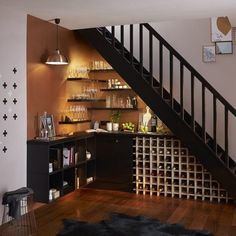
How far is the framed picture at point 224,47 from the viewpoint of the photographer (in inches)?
212

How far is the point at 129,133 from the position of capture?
17.8 ft

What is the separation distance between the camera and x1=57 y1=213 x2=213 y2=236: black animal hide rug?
3631 mm

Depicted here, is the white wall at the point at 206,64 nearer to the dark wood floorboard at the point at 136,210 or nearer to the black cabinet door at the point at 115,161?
the dark wood floorboard at the point at 136,210

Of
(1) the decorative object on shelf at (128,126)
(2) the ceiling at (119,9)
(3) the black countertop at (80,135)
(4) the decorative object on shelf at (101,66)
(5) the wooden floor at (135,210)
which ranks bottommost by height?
(5) the wooden floor at (135,210)

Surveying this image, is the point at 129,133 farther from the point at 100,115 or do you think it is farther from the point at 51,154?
the point at 51,154

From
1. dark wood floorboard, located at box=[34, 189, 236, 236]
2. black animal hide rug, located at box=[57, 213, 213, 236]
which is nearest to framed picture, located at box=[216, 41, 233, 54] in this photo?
dark wood floorboard, located at box=[34, 189, 236, 236]

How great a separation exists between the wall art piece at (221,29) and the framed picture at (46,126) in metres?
2.86

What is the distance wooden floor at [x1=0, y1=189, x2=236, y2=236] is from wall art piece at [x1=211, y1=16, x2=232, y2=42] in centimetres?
255

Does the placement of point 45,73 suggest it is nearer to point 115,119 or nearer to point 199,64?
point 115,119

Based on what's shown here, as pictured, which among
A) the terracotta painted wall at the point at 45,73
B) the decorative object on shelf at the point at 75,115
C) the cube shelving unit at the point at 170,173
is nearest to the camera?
the terracotta painted wall at the point at 45,73

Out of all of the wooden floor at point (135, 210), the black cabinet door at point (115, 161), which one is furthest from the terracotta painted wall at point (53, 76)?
the wooden floor at point (135, 210)

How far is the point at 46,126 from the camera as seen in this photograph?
480 cm

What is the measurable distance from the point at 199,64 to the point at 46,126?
2643mm

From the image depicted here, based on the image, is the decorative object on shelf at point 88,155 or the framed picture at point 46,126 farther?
the decorative object on shelf at point 88,155
